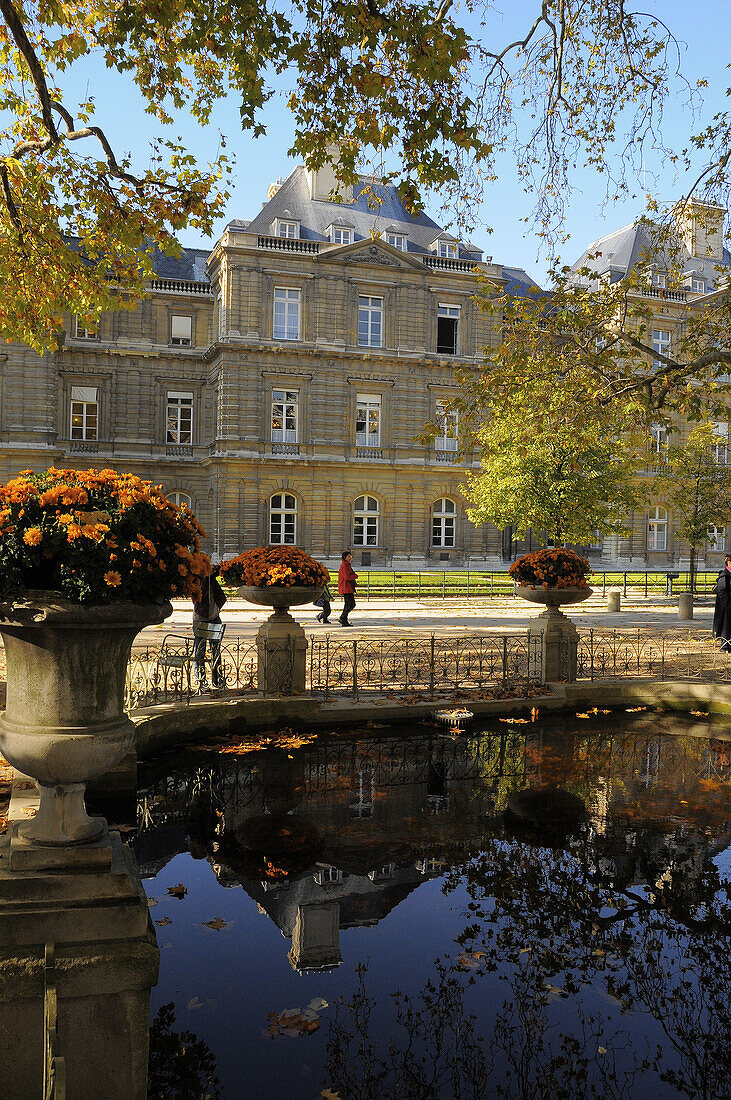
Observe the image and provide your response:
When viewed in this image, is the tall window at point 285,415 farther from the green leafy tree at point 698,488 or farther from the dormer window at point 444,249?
the green leafy tree at point 698,488

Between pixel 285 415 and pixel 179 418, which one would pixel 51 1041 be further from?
pixel 179 418

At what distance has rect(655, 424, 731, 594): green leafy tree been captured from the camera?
83.5 feet

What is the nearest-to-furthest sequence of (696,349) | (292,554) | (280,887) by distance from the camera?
(280,887), (292,554), (696,349)

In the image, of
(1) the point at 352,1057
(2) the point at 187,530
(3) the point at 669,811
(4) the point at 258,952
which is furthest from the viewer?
(3) the point at 669,811

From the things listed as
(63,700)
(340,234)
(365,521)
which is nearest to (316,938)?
(63,700)

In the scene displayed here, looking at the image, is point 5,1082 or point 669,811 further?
point 669,811

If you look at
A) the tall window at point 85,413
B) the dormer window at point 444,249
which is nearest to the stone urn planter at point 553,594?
the tall window at point 85,413

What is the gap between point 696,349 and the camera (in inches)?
453

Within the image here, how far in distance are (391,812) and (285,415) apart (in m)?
32.3

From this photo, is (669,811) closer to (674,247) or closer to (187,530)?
(187,530)

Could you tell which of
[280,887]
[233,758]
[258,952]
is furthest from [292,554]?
[258,952]

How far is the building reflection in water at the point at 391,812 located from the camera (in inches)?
193

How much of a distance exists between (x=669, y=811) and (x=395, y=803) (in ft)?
7.49

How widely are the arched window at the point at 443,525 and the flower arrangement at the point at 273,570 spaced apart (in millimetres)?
31005
